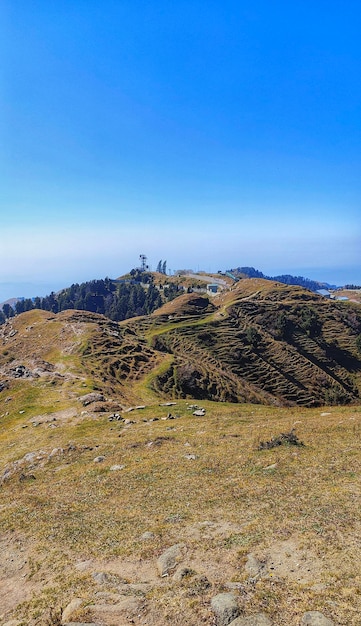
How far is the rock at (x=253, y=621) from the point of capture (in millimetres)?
8828

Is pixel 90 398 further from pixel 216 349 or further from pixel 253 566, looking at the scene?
pixel 216 349

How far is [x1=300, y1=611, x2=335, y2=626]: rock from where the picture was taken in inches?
336

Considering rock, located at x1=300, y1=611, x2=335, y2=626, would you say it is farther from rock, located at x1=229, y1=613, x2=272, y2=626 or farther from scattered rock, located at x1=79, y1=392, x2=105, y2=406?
scattered rock, located at x1=79, y1=392, x2=105, y2=406

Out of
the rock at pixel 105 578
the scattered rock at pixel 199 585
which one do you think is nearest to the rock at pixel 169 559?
the scattered rock at pixel 199 585

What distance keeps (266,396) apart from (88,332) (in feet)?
161

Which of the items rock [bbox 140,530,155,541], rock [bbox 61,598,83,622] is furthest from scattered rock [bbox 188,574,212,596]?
rock [bbox 140,530,155,541]

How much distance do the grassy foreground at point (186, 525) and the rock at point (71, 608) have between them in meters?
0.22

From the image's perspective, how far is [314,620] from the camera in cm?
866

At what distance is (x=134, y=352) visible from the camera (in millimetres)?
79750

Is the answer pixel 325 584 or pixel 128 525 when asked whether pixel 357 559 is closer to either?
pixel 325 584

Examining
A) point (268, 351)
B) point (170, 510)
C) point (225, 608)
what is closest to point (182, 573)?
point (225, 608)

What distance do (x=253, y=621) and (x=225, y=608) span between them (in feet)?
2.76

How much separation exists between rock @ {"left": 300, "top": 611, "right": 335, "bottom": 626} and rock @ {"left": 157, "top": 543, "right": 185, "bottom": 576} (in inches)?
198

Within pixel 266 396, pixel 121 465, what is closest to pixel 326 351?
pixel 266 396
